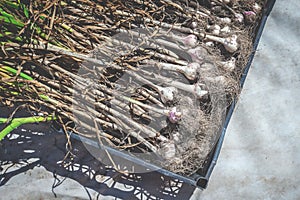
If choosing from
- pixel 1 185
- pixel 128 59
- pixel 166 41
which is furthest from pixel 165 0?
pixel 1 185

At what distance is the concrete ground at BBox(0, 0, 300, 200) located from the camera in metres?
1.66

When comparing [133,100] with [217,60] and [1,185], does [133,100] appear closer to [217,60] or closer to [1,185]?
[217,60]

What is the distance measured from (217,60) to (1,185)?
2.90 feet

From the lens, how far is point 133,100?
60.8 inches

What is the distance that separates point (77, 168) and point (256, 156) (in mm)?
642

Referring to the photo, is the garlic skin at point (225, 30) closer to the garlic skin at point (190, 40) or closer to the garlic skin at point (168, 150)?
the garlic skin at point (190, 40)

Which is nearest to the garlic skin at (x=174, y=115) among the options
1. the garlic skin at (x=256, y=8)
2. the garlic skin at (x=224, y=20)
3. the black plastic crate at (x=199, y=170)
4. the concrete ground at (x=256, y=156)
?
the black plastic crate at (x=199, y=170)

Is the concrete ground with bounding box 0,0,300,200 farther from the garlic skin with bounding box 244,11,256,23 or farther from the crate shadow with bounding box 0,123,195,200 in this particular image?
the garlic skin with bounding box 244,11,256,23

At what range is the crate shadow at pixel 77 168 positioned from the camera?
166 centimetres

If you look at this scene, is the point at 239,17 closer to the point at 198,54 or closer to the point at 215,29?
the point at 215,29

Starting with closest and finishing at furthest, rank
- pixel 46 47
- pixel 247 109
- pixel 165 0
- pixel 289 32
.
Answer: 1. pixel 46 47
2. pixel 165 0
3. pixel 247 109
4. pixel 289 32

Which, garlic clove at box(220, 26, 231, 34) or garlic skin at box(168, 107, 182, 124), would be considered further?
garlic clove at box(220, 26, 231, 34)

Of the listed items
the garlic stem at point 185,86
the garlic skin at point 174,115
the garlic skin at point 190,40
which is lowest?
the garlic skin at point 174,115

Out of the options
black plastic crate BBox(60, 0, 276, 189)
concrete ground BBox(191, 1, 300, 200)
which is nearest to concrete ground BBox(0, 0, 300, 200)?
concrete ground BBox(191, 1, 300, 200)
